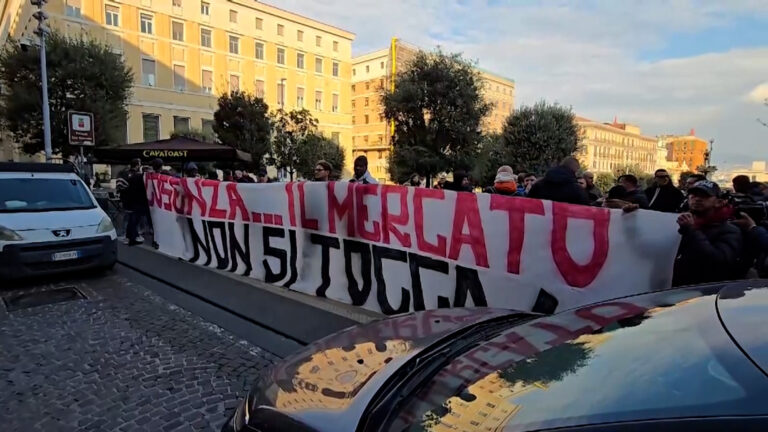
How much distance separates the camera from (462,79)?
24.2m

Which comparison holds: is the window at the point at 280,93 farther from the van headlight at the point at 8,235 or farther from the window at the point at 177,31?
the van headlight at the point at 8,235

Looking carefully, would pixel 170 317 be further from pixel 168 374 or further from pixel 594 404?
pixel 594 404

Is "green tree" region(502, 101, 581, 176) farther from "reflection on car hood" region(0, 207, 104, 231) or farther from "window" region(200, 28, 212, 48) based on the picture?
"window" region(200, 28, 212, 48)

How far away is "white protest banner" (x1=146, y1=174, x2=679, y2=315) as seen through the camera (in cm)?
374

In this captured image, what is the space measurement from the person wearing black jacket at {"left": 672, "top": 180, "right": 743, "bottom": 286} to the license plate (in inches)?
294

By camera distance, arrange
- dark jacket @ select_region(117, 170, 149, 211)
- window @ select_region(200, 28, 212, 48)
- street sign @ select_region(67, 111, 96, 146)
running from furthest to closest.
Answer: window @ select_region(200, 28, 212, 48) → street sign @ select_region(67, 111, 96, 146) → dark jacket @ select_region(117, 170, 149, 211)

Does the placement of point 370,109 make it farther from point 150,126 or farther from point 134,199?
point 134,199

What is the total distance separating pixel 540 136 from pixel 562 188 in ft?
74.2

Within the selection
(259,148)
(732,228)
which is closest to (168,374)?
(732,228)

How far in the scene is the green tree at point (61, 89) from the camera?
22.4 metres

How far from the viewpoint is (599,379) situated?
133 centimetres

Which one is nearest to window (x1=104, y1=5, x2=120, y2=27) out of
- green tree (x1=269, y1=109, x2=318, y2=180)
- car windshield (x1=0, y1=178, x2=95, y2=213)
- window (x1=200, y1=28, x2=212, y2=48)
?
window (x1=200, y1=28, x2=212, y2=48)

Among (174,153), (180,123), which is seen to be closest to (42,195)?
(174,153)

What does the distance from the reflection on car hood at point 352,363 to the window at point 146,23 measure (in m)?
53.1
